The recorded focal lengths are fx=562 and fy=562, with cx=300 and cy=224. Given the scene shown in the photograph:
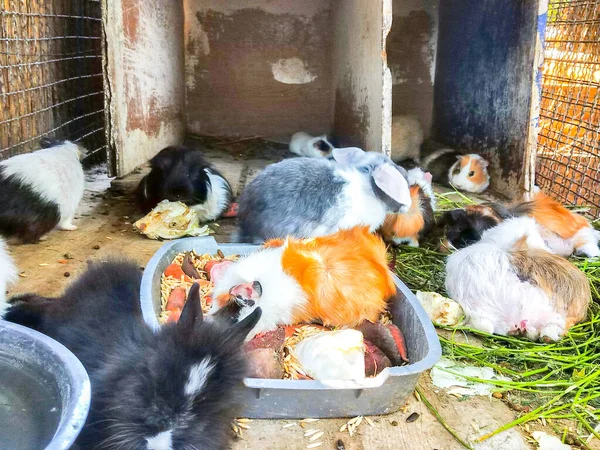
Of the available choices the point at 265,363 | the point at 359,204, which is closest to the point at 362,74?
the point at 359,204

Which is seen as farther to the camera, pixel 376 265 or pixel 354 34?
pixel 354 34

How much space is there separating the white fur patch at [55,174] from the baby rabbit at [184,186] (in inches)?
15.8

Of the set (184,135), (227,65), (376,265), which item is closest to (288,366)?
(376,265)

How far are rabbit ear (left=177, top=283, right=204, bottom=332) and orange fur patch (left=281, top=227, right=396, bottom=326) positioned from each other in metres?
0.62

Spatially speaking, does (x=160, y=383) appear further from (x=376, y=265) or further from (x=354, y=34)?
(x=354, y=34)

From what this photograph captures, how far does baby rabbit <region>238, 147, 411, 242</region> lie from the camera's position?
2.68 meters

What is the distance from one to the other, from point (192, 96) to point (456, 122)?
8.79ft

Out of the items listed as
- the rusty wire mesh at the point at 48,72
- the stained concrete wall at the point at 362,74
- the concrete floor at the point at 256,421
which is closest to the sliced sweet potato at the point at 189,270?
the concrete floor at the point at 256,421

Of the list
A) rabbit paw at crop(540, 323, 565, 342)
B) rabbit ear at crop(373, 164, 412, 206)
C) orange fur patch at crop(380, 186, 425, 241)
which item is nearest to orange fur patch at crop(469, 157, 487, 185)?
orange fur patch at crop(380, 186, 425, 241)

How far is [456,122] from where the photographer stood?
16.9ft

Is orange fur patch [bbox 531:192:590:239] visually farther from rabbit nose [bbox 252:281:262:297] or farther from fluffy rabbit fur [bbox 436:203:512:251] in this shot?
rabbit nose [bbox 252:281:262:297]

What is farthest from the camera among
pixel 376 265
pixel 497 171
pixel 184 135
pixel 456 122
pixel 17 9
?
pixel 184 135

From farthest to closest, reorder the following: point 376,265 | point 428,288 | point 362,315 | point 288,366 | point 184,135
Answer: point 184,135 < point 428,288 < point 376,265 < point 362,315 < point 288,366

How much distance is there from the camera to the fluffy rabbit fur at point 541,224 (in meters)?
3.07
